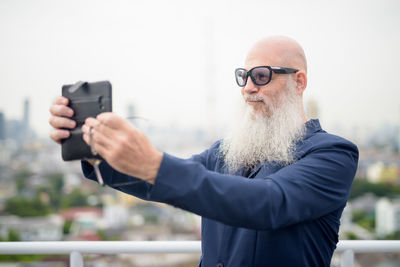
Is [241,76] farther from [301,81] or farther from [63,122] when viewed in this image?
[63,122]

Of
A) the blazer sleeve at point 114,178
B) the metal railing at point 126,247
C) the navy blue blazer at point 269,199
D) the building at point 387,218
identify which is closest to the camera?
the navy blue blazer at point 269,199

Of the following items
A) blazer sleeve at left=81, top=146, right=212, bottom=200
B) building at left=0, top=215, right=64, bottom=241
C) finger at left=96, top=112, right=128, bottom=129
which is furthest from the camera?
building at left=0, top=215, right=64, bottom=241

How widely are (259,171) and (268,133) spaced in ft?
0.59

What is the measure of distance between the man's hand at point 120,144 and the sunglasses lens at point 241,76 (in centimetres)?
66

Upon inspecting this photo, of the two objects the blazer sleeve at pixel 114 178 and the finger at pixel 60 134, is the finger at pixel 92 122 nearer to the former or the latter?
the finger at pixel 60 134

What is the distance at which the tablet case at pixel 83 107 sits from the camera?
2.63 feet

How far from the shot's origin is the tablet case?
0.80m

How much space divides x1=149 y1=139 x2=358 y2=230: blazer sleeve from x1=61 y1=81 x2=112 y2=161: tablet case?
19 cm

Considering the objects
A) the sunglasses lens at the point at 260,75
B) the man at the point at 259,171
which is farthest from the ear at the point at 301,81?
the sunglasses lens at the point at 260,75

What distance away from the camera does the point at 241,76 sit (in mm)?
1344

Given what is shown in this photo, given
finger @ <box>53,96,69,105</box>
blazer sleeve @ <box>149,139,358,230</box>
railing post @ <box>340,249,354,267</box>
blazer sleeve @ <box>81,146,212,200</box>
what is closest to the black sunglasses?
blazer sleeve @ <box>149,139,358,230</box>

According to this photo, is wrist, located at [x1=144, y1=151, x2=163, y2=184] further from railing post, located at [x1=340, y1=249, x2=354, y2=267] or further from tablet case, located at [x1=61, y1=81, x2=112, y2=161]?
railing post, located at [x1=340, y1=249, x2=354, y2=267]

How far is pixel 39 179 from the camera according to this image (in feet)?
141

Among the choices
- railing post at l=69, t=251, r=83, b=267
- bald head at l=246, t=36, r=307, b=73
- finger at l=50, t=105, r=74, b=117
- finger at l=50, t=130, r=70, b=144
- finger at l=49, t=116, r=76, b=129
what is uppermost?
bald head at l=246, t=36, r=307, b=73
